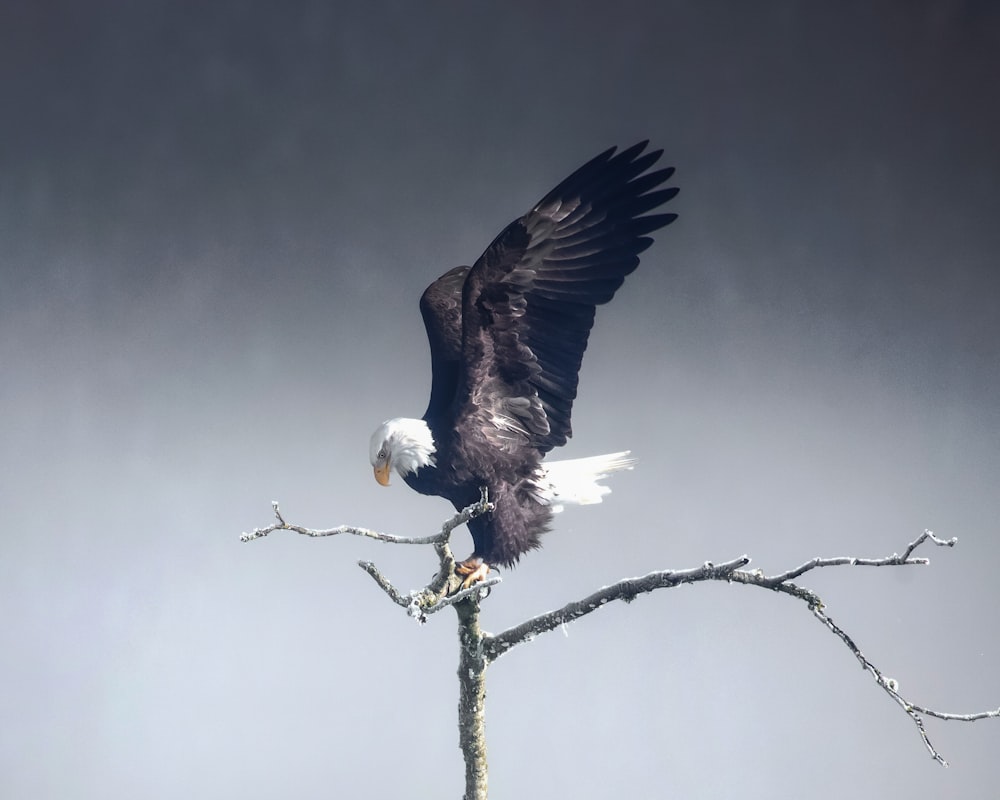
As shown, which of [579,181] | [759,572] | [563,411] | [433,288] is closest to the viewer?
[759,572]

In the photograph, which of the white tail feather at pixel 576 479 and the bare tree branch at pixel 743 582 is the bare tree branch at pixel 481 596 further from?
the white tail feather at pixel 576 479

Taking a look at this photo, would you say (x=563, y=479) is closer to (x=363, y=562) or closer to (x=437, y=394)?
(x=437, y=394)

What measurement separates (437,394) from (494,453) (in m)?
0.25

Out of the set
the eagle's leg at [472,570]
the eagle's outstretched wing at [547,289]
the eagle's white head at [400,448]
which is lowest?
the eagle's leg at [472,570]

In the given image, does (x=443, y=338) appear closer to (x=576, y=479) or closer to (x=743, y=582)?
(x=576, y=479)

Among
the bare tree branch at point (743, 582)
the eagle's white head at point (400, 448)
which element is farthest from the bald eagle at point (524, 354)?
the bare tree branch at point (743, 582)

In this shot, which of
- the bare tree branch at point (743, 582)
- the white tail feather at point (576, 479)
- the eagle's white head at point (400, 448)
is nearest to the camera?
the bare tree branch at point (743, 582)

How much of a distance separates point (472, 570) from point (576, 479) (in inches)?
16.3

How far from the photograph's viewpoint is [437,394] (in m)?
2.44

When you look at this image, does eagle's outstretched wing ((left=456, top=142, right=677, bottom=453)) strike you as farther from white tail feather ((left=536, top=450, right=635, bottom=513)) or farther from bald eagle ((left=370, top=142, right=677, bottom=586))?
white tail feather ((left=536, top=450, right=635, bottom=513))

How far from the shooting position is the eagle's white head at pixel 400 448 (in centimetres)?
218

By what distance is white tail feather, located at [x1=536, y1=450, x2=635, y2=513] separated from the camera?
7.97 feet

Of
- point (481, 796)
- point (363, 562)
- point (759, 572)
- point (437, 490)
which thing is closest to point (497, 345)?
point (437, 490)

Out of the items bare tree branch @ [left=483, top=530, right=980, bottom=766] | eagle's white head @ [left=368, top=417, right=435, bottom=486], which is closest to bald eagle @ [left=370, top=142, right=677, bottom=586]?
eagle's white head @ [left=368, top=417, right=435, bottom=486]
